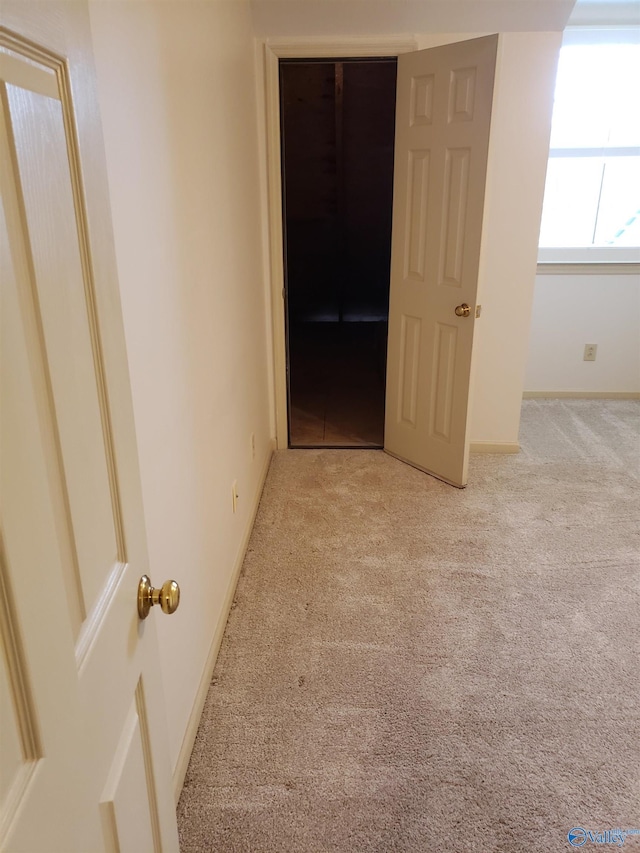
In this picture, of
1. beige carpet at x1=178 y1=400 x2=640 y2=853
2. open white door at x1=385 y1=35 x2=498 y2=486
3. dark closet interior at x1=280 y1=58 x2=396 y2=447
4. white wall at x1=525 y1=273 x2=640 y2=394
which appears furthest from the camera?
white wall at x1=525 y1=273 x2=640 y2=394

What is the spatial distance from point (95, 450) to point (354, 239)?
6047mm

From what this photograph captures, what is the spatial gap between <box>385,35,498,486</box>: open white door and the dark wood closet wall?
41 cm

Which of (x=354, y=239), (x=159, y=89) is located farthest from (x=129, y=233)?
(x=354, y=239)

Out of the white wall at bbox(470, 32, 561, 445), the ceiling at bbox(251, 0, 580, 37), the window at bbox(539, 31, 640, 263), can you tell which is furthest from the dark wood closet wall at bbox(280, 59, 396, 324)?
the window at bbox(539, 31, 640, 263)

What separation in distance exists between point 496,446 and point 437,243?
51.0 inches

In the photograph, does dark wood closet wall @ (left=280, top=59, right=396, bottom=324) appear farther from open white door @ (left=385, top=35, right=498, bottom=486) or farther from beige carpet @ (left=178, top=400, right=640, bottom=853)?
beige carpet @ (left=178, top=400, right=640, bottom=853)

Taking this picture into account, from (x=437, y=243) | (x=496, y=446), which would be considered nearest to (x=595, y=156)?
(x=437, y=243)

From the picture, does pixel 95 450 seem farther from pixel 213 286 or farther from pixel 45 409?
pixel 213 286

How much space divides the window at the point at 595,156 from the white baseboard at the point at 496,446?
4.72 ft

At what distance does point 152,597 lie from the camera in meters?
0.96

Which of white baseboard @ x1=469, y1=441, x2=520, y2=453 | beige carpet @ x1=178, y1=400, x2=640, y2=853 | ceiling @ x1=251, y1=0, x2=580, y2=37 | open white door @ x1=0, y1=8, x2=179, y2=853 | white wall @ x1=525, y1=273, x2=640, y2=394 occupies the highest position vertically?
ceiling @ x1=251, y1=0, x2=580, y2=37

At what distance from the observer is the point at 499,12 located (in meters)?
2.96

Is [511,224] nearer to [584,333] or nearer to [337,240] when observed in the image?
[584,333]

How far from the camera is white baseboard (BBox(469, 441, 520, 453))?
149 inches
